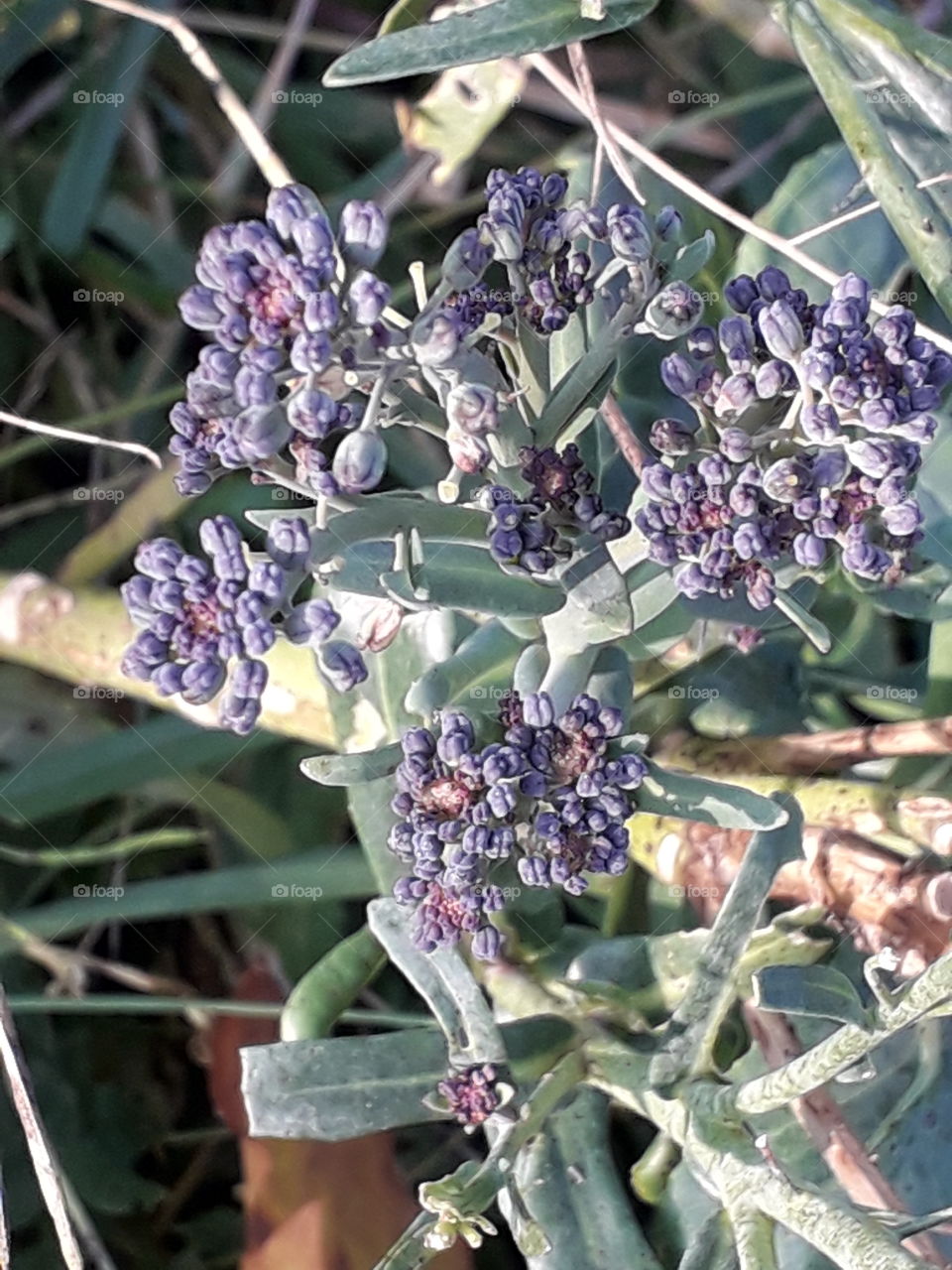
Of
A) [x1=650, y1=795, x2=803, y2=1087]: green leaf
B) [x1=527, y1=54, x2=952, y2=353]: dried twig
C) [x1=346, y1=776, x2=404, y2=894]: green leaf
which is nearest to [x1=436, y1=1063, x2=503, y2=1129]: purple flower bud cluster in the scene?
[x1=650, y1=795, x2=803, y2=1087]: green leaf

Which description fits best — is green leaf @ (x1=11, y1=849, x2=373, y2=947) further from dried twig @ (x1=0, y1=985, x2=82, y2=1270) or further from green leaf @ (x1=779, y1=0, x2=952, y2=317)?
green leaf @ (x1=779, y1=0, x2=952, y2=317)

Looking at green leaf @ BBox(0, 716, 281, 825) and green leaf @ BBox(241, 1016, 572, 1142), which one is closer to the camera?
green leaf @ BBox(241, 1016, 572, 1142)

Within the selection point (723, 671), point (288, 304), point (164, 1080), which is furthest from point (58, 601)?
point (288, 304)

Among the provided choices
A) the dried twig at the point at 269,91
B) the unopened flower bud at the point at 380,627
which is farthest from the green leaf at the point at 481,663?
the dried twig at the point at 269,91

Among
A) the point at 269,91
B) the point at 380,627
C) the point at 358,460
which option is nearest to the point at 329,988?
the point at 380,627

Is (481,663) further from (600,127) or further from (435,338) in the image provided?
(600,127)

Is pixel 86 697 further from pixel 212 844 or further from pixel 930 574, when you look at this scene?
pixel 930 574
